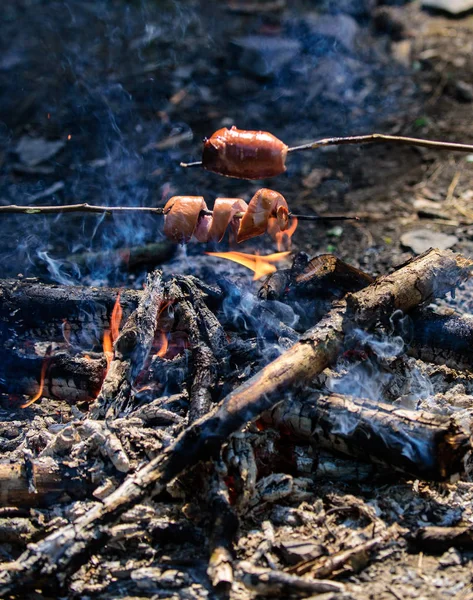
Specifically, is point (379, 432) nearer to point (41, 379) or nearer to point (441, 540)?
point (441, 540)

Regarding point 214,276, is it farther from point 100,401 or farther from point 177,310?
point 100,401

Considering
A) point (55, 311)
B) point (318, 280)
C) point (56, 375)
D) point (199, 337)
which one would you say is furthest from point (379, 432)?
point (55, 311)

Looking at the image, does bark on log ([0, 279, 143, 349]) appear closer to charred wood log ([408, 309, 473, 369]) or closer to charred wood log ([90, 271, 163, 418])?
charred wood log ([90, 271, 163, 418])

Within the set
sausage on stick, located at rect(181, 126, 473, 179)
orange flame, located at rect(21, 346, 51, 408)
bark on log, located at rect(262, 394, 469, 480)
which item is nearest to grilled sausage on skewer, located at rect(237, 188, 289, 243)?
sausage on stick, located at rect(181, 126, 473, 179)

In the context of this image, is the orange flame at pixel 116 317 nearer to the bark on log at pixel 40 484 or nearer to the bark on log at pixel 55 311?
the bark on log at pixel 55 311

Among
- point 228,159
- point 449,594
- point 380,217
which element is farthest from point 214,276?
point 449,594

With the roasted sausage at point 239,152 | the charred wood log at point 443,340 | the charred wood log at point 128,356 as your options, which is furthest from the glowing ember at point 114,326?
the charred wood log at point 443,340
